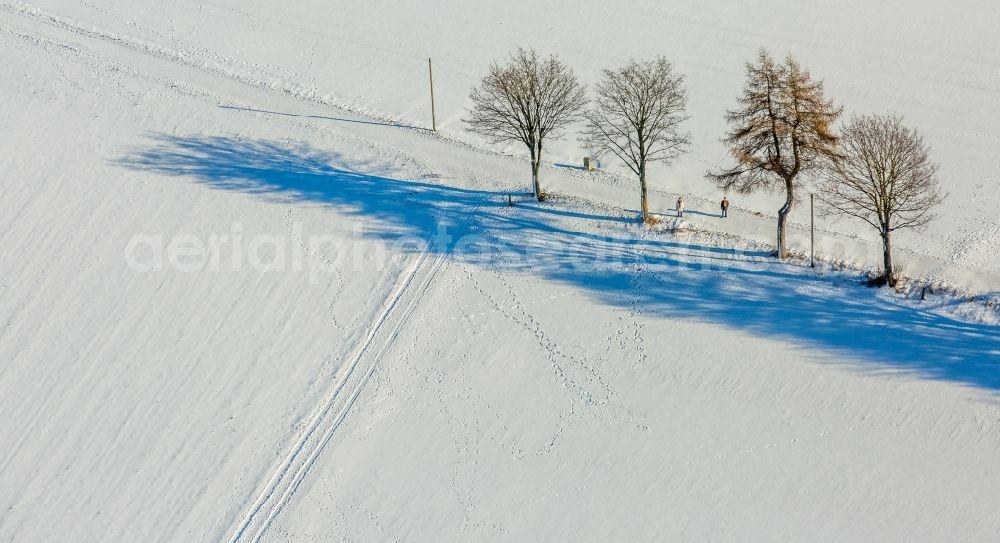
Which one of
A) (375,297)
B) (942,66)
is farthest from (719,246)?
(942,66)

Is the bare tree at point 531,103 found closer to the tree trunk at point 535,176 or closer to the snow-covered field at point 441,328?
the tree trunk at point 535,176

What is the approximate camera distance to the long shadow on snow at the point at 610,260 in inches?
1348

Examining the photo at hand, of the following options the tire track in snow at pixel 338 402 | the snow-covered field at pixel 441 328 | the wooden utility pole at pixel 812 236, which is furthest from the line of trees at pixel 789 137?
the tire track in snow at pixel 338 402

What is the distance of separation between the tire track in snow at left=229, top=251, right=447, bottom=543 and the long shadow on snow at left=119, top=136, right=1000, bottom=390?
2410 millimetres

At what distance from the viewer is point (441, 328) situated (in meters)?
37.2

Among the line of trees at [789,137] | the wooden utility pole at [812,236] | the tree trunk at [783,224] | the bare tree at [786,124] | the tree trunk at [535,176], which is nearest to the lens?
the line of trees at [789,137]

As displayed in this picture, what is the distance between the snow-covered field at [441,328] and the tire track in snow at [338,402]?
119 millimetres

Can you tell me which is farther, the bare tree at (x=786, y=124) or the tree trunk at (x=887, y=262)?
the tree trunk at (x=887, y=262)

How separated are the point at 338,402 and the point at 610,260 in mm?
12882

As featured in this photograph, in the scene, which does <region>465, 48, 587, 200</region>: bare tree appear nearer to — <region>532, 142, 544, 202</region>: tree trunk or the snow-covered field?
<region>532, 142, 544, 202</region>: tree trunk

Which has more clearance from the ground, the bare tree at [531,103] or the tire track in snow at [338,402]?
the bare tree at [531,103]

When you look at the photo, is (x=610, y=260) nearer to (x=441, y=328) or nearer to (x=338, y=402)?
(x=441, y=328)

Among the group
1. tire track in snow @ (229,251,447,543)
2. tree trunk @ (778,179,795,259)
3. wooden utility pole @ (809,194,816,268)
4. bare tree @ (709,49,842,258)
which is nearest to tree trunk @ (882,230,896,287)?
wooden utility pole @ (809,194,816,268)

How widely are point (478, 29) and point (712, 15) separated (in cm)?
1480
